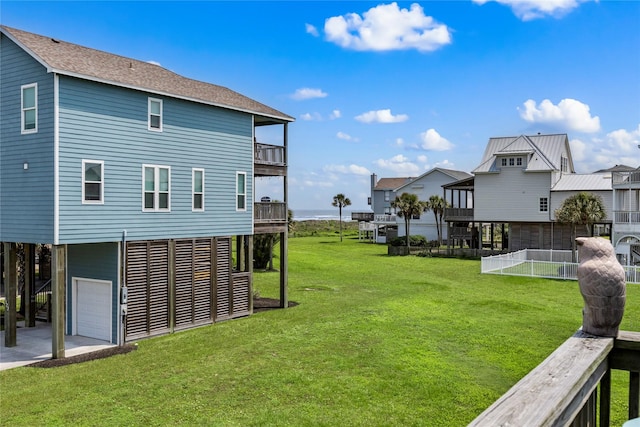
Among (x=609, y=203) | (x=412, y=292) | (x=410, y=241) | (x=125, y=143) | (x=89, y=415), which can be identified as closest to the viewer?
(x=89, y=415)

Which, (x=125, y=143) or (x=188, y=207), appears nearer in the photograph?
(x=125, y=143)

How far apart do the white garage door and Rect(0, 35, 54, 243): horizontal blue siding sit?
2.80 metres

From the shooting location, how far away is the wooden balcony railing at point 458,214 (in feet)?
146

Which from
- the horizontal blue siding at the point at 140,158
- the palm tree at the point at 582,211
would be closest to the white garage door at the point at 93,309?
the horizontal blue siding at the point at 140,158

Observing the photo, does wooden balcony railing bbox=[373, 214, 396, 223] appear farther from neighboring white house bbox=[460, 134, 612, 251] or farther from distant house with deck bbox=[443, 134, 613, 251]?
neighboring white house bbox=[460, 134, 612, 251]

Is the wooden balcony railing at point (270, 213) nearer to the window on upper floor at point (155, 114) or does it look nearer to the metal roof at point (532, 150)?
the window on upper floor at point (155, 114)

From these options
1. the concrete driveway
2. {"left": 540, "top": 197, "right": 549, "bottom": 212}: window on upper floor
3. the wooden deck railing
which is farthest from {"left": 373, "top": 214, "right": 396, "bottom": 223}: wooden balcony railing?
the wooden deck railing

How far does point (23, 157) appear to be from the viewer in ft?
50.8

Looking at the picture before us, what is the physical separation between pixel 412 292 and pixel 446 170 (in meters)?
33.6

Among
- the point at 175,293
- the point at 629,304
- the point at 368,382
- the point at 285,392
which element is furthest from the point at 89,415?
the point at 629,304

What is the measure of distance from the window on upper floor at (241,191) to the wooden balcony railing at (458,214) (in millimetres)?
27984

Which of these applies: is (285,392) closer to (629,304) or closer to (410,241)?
(629,304)

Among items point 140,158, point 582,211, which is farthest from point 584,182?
point 140,158

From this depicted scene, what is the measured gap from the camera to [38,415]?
10109 mm
